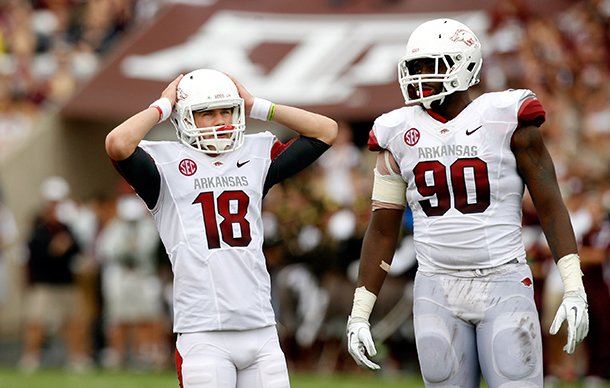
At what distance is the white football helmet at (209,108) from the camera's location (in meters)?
5.69

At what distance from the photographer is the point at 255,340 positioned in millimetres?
5613

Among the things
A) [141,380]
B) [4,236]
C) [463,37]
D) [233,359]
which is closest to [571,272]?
[463,37]

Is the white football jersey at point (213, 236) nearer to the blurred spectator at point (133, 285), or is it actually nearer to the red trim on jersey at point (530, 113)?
the red trim on jersey at point (530, 113)

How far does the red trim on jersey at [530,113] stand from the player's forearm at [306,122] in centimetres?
96

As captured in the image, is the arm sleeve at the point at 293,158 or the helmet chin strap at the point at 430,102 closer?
the helmet chin strap at the point at 430,102

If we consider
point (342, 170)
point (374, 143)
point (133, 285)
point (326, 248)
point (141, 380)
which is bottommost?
point (141, 380)

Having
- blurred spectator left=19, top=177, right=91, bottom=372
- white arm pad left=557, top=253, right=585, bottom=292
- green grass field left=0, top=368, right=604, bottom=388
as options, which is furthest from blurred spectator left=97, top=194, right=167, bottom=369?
white arm pad left=557, top=253, right=585, bottom=292

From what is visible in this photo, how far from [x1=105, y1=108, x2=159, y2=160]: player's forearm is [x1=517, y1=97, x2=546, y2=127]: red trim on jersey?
156cm

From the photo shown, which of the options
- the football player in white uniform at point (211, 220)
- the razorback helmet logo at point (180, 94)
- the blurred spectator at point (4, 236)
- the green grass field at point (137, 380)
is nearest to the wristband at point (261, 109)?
the football player in white uniform at point (211, 220)

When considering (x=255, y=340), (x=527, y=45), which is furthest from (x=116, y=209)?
(x=255, y=340)

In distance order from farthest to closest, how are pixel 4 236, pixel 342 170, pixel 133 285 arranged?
pixel 4 236 < pixel 342 170 < pixel 133 285

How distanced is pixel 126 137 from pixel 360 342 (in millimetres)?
1323

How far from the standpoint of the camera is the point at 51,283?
13.9 meters

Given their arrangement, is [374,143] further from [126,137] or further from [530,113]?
[126,137]
